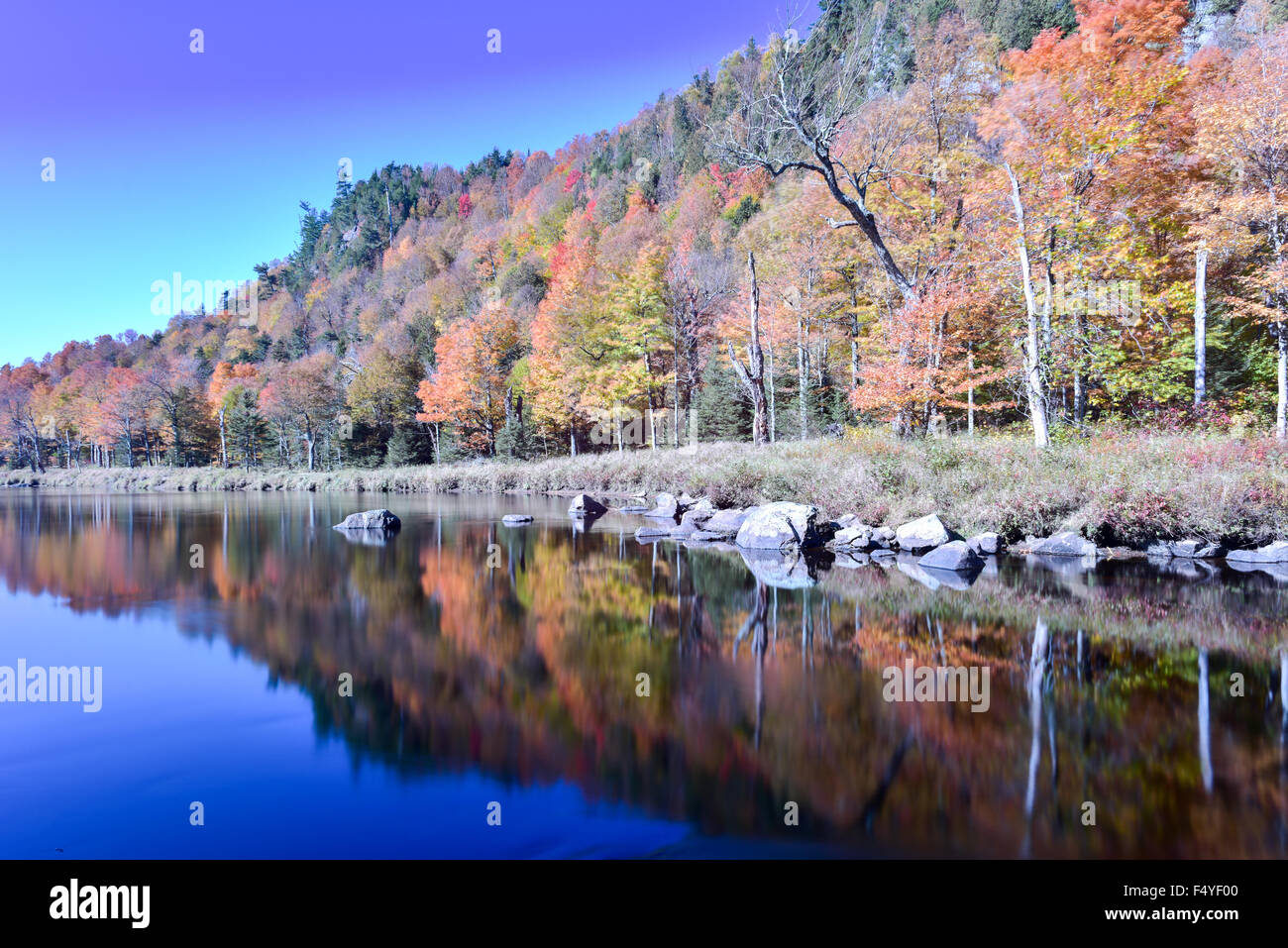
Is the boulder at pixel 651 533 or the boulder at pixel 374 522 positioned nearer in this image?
the boulder at pixel 651 533

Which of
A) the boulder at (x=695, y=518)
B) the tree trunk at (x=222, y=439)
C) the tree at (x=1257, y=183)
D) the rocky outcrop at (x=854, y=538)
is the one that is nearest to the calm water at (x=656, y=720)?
A: the rocky outcrop at (x=854, y=538)

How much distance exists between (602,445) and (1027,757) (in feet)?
133

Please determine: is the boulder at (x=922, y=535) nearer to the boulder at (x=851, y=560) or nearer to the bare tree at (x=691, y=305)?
the boulder at (x=851, y=560)

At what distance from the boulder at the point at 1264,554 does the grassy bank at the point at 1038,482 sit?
0.36 meters

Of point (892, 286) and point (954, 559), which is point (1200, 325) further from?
point (954, 559)

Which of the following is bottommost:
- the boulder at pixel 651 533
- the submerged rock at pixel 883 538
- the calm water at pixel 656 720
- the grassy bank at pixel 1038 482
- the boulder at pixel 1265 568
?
the calm water at pixel 656 720

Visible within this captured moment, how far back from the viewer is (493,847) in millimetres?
4309

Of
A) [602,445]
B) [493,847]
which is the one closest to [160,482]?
[602,445]

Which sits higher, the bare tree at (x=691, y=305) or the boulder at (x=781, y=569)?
the bare tree at (x=691, y=305)

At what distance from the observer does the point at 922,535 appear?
14.4 metres

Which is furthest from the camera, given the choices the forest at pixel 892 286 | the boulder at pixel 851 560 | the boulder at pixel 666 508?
the boulder at pixel 666 508

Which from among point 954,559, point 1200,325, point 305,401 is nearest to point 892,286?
point 1200,325

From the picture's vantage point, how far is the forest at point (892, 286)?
63.2ft

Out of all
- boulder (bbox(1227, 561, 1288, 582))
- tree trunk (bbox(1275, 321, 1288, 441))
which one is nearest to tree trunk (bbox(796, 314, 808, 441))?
tree trunk (bbox(1275, 321, 1288, 441))
